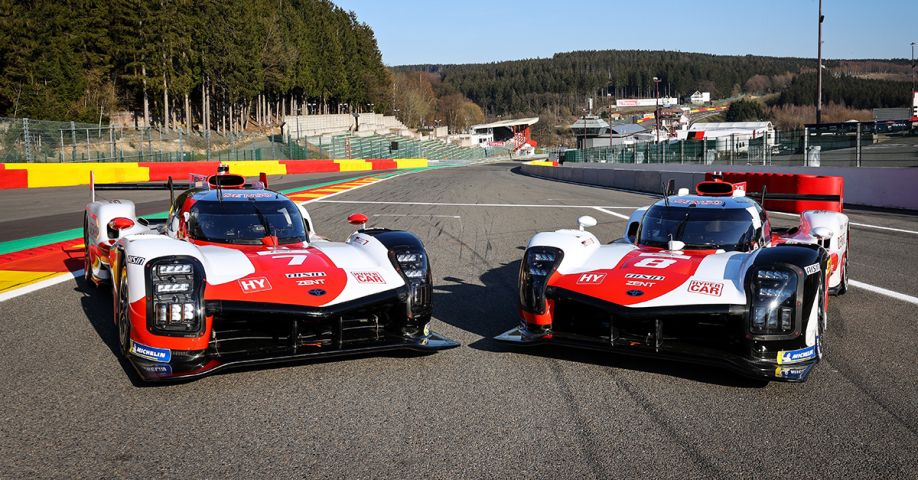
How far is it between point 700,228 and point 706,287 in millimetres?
1769

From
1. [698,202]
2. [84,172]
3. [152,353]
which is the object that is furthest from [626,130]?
[152,353]

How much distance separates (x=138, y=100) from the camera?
8119cm

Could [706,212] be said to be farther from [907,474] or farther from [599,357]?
[907,474]

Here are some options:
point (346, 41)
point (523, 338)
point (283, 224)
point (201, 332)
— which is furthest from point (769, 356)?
point (346, 41)

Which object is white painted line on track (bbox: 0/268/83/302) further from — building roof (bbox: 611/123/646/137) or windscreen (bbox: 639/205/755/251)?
building roof (bbox: 611/123/646/137)

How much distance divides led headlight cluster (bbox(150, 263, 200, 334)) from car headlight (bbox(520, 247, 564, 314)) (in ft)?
7.74

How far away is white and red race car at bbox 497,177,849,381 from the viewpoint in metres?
5.28

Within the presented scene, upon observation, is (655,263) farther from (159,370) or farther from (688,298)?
(159,370)

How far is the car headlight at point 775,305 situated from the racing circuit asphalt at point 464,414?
0.39 metres

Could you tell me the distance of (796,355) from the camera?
524 centimetres

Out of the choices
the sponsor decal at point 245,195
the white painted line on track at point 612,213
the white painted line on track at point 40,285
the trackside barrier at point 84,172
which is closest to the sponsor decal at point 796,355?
the sponsor decal at point 245,195

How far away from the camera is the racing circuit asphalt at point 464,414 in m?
3.92

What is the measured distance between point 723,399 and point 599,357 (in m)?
1.17

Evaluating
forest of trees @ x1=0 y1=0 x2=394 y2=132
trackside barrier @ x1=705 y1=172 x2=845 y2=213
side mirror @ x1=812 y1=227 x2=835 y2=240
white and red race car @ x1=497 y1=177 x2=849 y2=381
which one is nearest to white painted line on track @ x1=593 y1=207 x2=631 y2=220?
trackside barrier @ x1=705 y1=172 x2=845 y2=213
